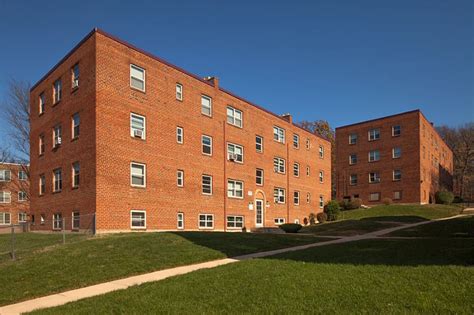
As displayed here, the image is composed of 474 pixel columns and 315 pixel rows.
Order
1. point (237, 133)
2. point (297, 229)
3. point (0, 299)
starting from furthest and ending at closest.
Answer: point (237, 133), point (297, 229), point (0, 299)

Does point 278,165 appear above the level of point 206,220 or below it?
above

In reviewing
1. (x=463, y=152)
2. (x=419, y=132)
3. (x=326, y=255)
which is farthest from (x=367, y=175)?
(x=326, y=255)

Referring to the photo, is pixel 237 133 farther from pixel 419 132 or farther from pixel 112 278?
pixel 419 132

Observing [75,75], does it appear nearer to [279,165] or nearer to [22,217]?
[279,165]

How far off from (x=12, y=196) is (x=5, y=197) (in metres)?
0.84

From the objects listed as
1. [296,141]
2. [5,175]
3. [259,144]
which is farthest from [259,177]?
[5,175]

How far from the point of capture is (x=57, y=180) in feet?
78.1

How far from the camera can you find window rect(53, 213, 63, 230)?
882 inches

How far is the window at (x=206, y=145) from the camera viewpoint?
26.8m

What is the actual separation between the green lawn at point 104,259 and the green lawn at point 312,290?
220cm

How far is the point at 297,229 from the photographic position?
86.3 feet

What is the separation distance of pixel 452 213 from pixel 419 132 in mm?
11228

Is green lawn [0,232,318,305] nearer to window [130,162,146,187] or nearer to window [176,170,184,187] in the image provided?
window [130,162,146,187]

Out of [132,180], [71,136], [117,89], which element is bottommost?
[132,180]
